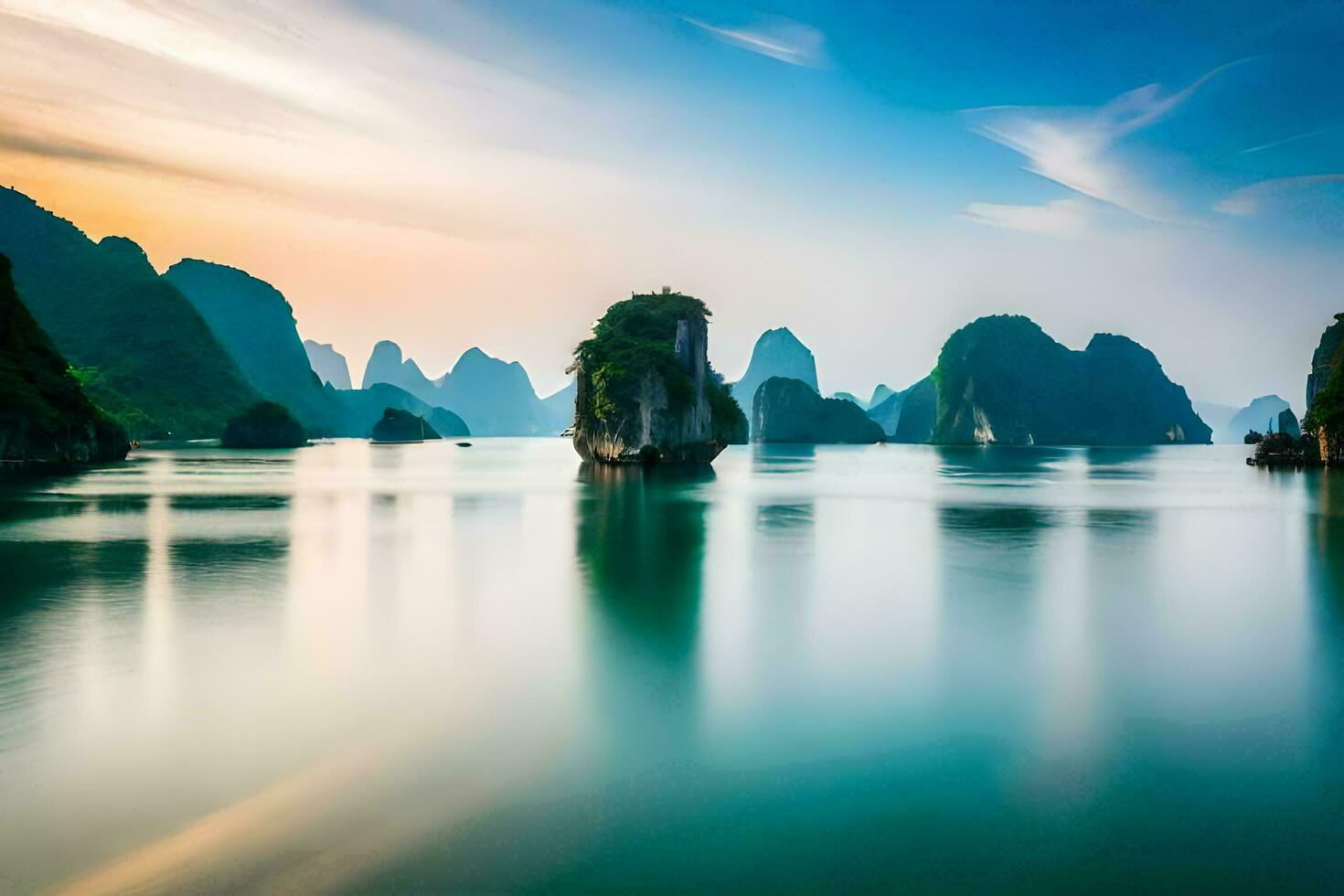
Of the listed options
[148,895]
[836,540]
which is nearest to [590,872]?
[148,895]

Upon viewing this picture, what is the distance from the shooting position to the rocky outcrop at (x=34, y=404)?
66.6m

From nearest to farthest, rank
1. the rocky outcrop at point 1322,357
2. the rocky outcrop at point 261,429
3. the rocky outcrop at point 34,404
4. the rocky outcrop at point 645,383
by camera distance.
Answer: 1. the rocky outcrop at point 34,404
2. the rocky outcrop at point 645,383
3. the rocky outcrop at point 1322,357
4. the rocky outcrop at point 261,429

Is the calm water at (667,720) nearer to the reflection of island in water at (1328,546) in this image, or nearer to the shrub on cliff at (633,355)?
the reflection of island in water at (1328,546)

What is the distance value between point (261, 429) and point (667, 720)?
16107 centimetres

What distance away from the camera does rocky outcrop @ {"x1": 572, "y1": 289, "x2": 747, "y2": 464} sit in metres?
74.3

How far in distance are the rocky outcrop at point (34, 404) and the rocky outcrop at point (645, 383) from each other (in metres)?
45.7

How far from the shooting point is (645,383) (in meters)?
73.2

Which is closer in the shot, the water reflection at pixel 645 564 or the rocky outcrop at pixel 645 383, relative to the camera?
the water reflection at pixel 645 564

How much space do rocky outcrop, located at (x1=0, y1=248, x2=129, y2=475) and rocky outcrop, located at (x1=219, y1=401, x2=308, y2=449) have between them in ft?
232

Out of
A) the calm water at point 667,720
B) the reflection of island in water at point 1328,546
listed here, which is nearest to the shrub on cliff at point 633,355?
the reflection of island in water at point 1328,546

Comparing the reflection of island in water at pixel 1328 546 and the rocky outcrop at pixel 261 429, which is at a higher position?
the rocky outcrop at pixel 261 429

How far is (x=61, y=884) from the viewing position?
563 centimetres

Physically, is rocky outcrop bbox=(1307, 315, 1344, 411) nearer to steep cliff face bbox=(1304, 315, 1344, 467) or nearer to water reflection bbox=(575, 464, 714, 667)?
steep cliff face bbox=(1304, 315, 1344, 467)

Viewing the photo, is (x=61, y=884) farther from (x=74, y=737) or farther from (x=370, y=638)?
(x=370, y=638)
